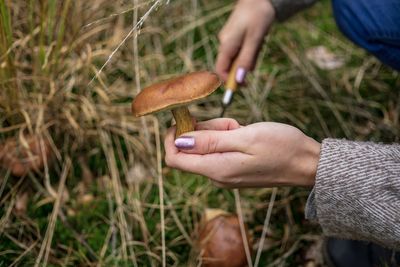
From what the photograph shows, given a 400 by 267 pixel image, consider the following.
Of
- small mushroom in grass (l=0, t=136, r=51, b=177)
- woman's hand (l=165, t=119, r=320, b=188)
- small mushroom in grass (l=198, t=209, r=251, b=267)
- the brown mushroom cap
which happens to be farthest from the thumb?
small mushroom in grass (l=0, t=136, r=51, b=177)

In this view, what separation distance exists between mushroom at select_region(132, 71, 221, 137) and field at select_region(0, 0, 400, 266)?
0.33 meters

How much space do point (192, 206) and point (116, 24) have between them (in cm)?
84

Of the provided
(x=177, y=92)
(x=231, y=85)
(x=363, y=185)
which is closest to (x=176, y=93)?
(x=177, y=92)

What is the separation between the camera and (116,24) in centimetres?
211

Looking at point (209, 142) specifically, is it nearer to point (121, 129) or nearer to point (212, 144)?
point (212, 144)

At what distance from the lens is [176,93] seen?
3.56 ft

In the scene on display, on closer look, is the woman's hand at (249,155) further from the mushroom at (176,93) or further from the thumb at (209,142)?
the mushroom at (176,93)

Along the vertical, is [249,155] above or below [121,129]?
above

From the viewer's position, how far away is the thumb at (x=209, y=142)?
1.15m

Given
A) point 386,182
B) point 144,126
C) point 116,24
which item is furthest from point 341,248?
point 116,24

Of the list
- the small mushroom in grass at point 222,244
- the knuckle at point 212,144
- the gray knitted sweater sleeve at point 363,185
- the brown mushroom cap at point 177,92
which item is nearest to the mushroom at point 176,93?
the brown mushroom cap at point 177,92

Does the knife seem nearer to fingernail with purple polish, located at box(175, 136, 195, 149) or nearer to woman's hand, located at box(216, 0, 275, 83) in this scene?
woman's hand, located at box(216, 0, 275, 83)

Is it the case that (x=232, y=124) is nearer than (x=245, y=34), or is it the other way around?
(x=232, y=124)

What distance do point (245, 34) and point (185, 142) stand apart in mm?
596
